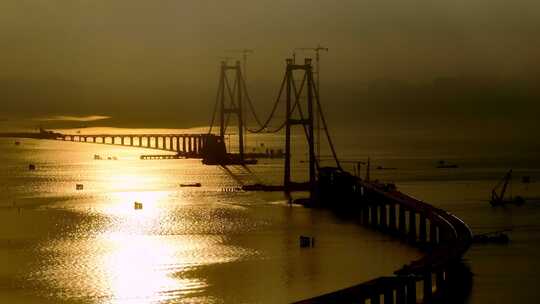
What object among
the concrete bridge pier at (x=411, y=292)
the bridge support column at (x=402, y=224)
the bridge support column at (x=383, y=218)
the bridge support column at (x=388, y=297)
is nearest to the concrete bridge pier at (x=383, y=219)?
the bridge support column at (x=383, y=218)

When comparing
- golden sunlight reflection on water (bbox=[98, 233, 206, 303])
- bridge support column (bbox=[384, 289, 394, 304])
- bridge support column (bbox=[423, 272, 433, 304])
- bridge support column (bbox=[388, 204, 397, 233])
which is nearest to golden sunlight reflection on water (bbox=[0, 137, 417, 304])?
golden sunlight reflection on water (bbox=[98, 233, 206, 303])

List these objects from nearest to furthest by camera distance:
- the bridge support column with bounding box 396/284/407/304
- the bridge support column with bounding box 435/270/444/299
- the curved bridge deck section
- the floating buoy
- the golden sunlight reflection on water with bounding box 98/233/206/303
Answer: the curved bridge deck section
the bridge support column with bounding box 396/284/407/304
the bridge support column with bounding box 435/270/444/299
the golden sunlight reflection on water with bounding box 98/233/206/303
the floating buoy

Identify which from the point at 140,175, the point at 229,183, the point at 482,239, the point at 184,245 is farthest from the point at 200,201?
the point at 140,175

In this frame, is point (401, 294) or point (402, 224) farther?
point (402, 224)

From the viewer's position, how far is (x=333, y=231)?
47219 mm

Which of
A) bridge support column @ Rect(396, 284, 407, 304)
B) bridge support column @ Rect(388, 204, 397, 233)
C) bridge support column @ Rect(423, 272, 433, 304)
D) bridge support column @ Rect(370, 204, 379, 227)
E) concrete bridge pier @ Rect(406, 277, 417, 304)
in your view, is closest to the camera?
bridge support column @ Rect(396, 284, 407, 304)

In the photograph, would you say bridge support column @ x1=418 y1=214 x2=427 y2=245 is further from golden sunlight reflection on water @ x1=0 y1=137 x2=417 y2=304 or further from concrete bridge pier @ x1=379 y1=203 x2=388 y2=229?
concrete bridge pier @ x1=379 y1=203 x2=388 y2=229

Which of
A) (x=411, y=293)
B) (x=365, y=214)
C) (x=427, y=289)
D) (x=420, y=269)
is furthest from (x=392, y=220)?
(x=411, y=293)

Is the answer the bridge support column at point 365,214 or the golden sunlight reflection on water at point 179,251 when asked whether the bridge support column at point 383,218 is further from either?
the bridge support column at point 365,214

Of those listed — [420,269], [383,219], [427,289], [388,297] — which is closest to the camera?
[388,297]

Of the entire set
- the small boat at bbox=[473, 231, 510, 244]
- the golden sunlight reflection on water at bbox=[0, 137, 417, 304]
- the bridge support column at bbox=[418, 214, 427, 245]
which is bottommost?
the golden sunlight reflection on water at bbox=[0, 137, 417, 304]

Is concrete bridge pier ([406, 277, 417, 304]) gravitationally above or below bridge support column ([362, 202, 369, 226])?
above

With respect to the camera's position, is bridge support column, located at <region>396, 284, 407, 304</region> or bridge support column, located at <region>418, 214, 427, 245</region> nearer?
bridge support column, located at <region>396, 284, 407, 304</region>

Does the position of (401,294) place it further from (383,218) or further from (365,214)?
(365,214)
